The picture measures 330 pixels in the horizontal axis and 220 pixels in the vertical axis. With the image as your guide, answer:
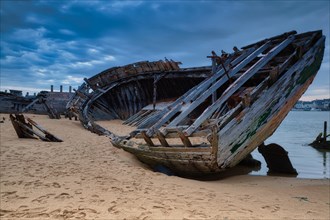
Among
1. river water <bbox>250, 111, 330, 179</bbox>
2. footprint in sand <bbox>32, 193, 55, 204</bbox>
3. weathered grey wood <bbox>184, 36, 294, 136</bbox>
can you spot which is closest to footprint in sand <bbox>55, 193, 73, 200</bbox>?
footprint in sand <bbox>32, 193, 55, 204</bbox>

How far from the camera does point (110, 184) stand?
4801mm

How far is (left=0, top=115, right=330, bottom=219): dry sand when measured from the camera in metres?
3.48

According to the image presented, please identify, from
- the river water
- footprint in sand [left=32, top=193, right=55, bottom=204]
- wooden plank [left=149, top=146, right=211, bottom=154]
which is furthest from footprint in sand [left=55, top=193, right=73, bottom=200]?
the river water

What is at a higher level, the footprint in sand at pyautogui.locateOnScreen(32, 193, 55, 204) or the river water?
the footprint in sand at pyautogui.locateOnScreen(32, 193, 55, 204)

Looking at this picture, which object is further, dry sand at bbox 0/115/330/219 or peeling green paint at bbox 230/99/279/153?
peeling green paint at bbox 230/99/279/153

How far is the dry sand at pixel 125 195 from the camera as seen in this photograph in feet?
11.4

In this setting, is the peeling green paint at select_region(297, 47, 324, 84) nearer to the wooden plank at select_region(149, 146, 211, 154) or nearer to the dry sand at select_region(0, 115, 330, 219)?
the dry sand at select_region(0, 115, 330, 219)

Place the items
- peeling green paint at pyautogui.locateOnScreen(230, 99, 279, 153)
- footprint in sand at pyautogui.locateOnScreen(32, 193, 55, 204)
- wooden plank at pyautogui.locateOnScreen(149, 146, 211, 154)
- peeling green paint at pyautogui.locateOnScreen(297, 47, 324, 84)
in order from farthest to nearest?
peeling green paint at pyautogui.locateOnScreen(297, 47, 324, 84), peeling green paint at pyautogui.locateOnScreen(230, 99, 279, 153), wooden plank at pyautogui.locateOnScreen(149, 146, 211, 154), footprint in sand at pyautogui.locateOnScreen(32, 193, 55, 204)

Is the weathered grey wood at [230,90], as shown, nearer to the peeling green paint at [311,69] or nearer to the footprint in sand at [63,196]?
the peeling green paint at [311,69]

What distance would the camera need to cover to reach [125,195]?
4.18m

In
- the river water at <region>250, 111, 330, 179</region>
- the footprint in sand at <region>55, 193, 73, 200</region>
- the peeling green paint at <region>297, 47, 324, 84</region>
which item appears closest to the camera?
the footprint in sand at <region>55, 193, 73, 200</region>

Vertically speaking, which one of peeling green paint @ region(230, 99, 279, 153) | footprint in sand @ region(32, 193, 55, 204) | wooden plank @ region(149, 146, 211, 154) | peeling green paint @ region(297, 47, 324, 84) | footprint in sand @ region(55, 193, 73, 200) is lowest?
footprint in sand @ region(32, 193, 55, 204)

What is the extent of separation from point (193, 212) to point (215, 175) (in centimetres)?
318

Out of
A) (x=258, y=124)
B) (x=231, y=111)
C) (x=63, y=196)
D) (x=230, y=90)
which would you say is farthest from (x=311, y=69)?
(x=63, y=196)
